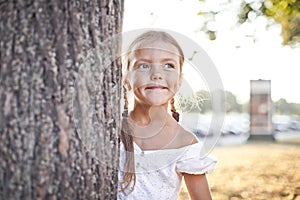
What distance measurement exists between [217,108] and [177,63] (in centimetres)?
34

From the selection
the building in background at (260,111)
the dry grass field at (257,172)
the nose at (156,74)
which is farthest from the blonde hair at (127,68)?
the building in background at (260,111)

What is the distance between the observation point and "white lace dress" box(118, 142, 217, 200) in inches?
83.9

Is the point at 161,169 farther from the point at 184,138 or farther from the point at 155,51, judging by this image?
the point at 155,51

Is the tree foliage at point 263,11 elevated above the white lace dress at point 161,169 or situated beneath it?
elevated above

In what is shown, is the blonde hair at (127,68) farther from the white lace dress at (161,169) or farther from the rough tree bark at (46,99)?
the rough tree bark at (46,99)

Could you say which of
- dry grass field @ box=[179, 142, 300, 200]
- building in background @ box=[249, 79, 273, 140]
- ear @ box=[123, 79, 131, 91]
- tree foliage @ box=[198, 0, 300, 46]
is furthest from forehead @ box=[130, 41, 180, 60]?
building in background @ box=[249, 79, 273, 140]

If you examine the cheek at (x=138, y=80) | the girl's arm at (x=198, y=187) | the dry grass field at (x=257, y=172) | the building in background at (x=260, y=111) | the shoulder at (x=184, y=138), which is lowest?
the dry grass field at (x=257, y=172)

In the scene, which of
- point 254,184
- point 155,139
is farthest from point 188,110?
point 254,184

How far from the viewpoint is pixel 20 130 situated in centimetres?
143

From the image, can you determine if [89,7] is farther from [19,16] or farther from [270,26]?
[270,26]

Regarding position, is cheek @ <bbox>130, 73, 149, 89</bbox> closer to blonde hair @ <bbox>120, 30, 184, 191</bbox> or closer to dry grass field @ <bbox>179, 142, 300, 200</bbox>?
blonde hair @ <bbox>120, 30, 184, 191</bbox>

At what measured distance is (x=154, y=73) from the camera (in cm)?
209

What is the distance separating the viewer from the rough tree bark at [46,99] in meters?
1.43

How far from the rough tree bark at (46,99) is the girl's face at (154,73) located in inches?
22.9
